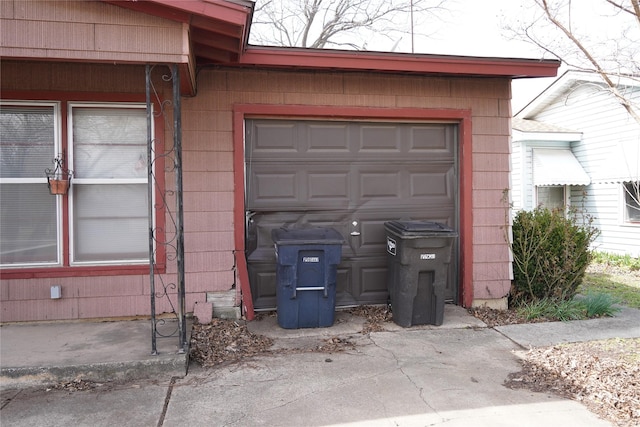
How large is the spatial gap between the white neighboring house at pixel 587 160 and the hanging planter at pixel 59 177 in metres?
9.35

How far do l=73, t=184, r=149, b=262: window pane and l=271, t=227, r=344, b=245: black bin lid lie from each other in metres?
1.53

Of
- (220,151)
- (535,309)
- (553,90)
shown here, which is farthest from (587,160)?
(220,151)

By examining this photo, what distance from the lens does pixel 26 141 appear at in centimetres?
480

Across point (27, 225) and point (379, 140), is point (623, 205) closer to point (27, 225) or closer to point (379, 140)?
point (379, 140)

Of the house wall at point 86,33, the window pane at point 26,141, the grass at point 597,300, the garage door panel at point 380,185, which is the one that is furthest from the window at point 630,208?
the window pane at point 26,141

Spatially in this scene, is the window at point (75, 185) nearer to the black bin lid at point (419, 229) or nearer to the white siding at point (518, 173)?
the black bin lid at point (419, 229)

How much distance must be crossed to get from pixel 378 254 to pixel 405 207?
70 cm

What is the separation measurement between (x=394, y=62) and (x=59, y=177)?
3883mm

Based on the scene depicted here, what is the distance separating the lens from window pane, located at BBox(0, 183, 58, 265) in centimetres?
478

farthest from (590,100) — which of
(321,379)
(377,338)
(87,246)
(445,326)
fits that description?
(87,246)

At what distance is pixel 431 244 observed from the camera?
16.1ft

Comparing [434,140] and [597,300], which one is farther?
[434,140]

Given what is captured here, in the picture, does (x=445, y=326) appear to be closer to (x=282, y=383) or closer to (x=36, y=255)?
(x=282, y=383)

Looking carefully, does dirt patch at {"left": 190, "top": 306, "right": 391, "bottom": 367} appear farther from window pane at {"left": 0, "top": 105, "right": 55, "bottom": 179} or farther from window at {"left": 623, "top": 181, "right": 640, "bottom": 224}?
window at {"left": 623, "top": 181, "right": 640, "bottom": 224}
